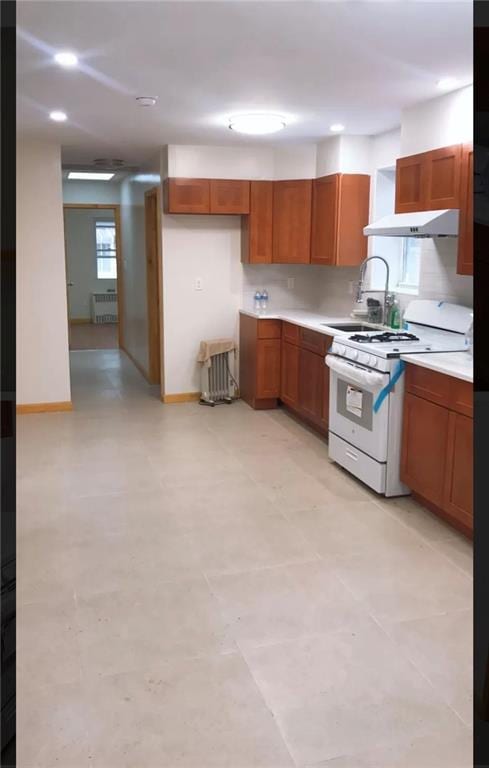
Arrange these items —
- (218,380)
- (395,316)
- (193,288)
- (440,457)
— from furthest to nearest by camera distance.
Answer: (218,380) < (193,288) < (395,316) < (440,457)

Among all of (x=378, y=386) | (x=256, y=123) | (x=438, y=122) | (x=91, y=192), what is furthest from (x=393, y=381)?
(x=91, y=192)

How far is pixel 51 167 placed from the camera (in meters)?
5.61

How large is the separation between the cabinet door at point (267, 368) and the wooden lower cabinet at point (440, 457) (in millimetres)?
2295

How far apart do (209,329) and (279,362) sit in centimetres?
86

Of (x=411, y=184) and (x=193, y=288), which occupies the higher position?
(x=411, y=184)

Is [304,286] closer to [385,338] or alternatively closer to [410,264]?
[410,264]

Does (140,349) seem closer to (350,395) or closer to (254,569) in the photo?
(350,395)

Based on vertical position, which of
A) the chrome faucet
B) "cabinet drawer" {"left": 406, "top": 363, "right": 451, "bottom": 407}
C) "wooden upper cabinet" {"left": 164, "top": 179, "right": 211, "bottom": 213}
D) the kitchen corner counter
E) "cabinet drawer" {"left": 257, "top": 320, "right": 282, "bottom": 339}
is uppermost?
"wooden upper cabinet" {"left": 164, "top": 179, "right": 211, "bottom": 213}

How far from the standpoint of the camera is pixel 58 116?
14.5 feet

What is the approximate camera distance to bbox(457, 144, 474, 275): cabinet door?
3.43 meters

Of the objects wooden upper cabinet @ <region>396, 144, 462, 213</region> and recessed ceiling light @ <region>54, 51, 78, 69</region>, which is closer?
recessed ceiling light @ <region>54, 51, 78, 69</region>

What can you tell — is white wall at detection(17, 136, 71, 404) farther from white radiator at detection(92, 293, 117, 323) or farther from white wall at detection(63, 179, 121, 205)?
white radiator at detection(92, 293, 117, 323)

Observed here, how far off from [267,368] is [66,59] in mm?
3322

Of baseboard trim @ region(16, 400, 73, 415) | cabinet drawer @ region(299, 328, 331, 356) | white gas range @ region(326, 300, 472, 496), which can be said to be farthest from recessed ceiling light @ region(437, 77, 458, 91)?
baseboard trim @ region(16, 400, 73, 415)
